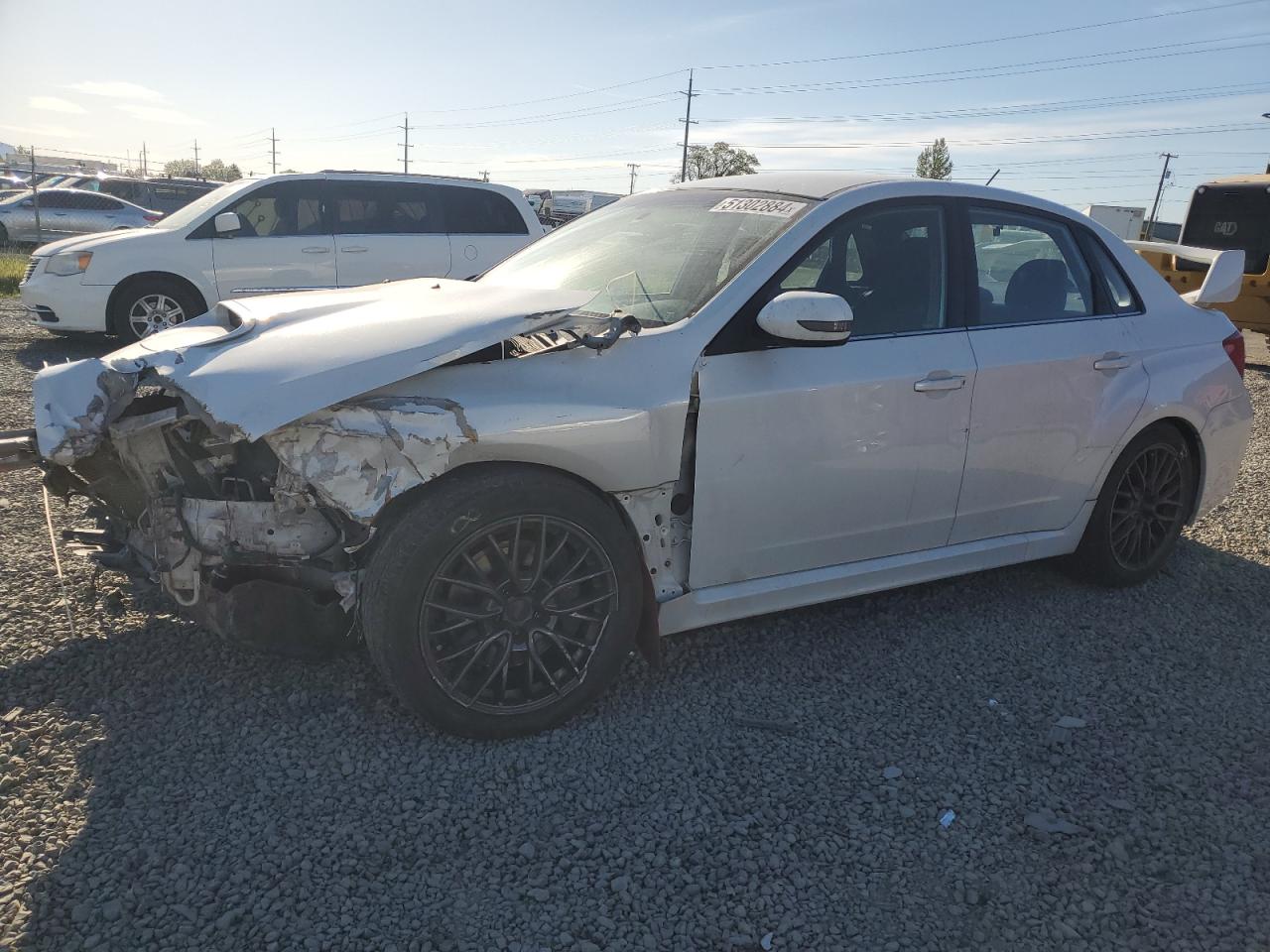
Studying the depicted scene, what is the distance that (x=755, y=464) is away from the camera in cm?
325

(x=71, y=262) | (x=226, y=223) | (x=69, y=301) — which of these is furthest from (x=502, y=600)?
(x=71, y=262)

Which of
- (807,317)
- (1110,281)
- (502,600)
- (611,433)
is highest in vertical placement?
(1110,281)

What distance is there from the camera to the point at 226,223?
9531 mm

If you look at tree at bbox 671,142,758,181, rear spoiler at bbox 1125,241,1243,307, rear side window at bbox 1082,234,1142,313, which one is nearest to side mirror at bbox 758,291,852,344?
rear side window at bbox 1082,234,1142,313

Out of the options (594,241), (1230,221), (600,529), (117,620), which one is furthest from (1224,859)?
(1230,221)

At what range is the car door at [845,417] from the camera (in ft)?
10.6

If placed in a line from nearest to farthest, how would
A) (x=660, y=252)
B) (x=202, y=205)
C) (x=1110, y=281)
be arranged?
(x=660, y=252), (x=1110, y=281), (x=202, y=205)

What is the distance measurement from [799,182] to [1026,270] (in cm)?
108

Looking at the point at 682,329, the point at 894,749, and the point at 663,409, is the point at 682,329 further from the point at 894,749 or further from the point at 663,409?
the point at 894,749

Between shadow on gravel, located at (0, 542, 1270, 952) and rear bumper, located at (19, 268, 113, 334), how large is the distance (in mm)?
7044

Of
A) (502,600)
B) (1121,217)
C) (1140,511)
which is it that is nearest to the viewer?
(502,600)

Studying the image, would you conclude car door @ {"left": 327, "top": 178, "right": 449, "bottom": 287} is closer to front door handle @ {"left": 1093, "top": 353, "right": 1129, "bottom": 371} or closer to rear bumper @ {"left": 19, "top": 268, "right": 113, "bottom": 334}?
rear bumper @ {"left": 19, "top": 268, "right": 113, "bottom": 334}

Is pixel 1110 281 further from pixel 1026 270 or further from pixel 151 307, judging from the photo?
pixel 151 307

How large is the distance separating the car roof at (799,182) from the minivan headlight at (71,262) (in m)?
7.55
